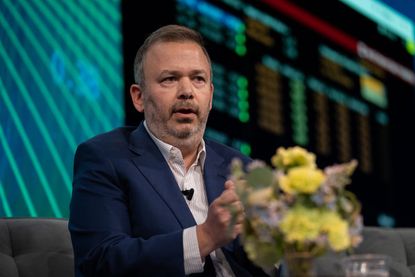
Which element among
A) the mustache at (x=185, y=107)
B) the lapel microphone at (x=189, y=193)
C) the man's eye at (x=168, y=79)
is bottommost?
the lapel microphone at (x=189, y=193)

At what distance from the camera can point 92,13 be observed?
11.0 feet

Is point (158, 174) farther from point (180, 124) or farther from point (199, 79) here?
point (199, 79)

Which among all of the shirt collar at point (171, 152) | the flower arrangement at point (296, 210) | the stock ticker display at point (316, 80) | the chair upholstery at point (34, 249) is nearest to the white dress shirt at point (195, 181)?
the shirt collar at point (171, 152)

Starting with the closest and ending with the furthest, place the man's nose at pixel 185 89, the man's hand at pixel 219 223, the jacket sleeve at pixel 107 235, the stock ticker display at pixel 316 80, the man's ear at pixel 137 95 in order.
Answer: the man's hand at pixel 219 223 < the jacket sleeve at pixel 107 235 < the man's nose at pixel 185 89 < the man's ear at pixel 137 95 < the stock ticker display at pixel 316 80

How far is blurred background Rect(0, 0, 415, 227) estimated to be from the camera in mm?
3092

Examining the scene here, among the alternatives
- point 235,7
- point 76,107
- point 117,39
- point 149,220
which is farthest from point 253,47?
point 149,220

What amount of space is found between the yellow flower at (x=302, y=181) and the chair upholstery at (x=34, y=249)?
109cm

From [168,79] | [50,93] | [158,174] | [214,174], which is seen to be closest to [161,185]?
[158,174]

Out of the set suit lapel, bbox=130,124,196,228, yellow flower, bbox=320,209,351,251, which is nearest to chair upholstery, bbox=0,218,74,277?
suit lapel, bbox=130,124,196,228

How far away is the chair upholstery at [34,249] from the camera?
2.06 m

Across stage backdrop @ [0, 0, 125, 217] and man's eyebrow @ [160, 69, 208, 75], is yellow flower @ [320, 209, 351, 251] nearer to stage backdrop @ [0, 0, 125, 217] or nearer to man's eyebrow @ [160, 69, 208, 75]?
man's eyebrow @ [160, 69, 208, 75]

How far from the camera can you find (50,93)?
3.15 meters

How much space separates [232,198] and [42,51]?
1.91m

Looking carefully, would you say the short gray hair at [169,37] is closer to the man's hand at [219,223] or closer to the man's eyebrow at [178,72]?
the man's eyebrow at [178,72]
